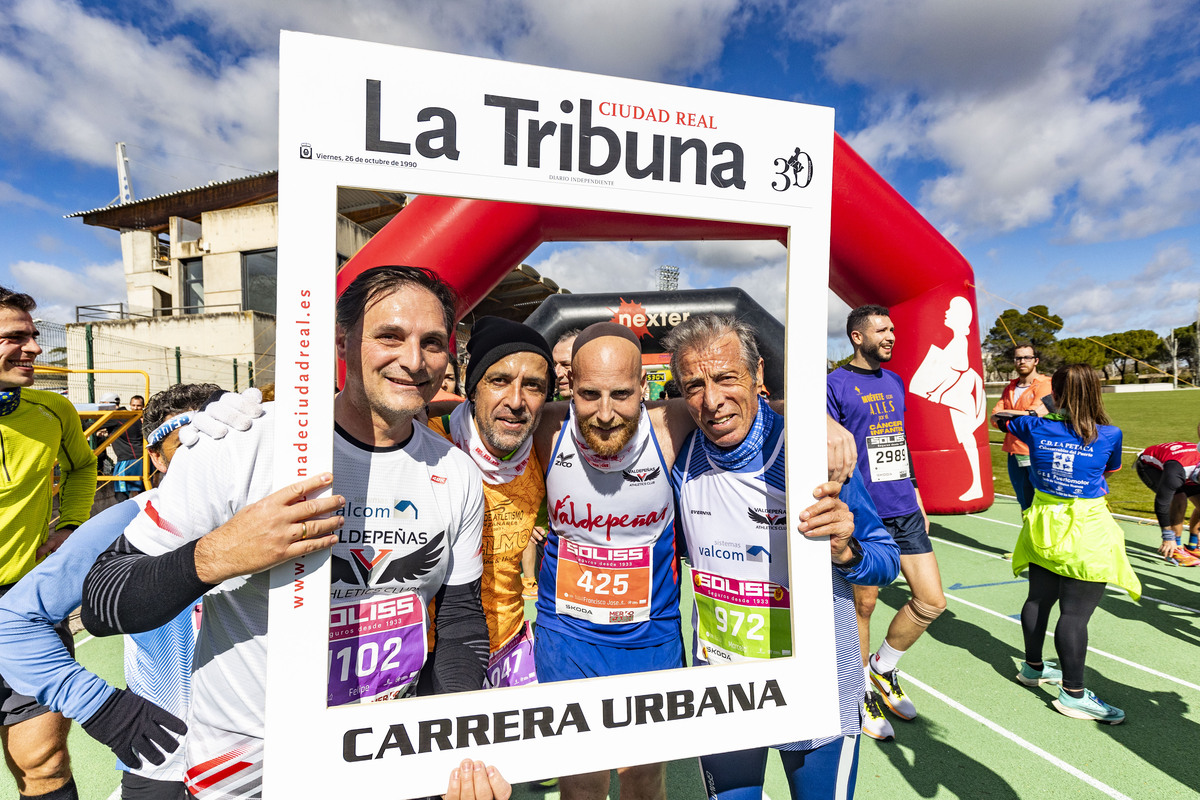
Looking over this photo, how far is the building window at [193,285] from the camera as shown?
477 inches

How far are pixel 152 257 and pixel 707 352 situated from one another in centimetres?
1921

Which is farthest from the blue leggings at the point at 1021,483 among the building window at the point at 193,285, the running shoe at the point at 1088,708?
the building window at the point at 193,285

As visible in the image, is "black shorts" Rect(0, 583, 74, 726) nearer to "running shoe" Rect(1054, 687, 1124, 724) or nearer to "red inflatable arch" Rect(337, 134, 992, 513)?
"red inflatable arch" Rect(337, 134, 992, 513)

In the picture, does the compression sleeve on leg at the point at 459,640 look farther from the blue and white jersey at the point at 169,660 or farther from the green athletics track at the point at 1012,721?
the green athletics track at the point at 1012,721

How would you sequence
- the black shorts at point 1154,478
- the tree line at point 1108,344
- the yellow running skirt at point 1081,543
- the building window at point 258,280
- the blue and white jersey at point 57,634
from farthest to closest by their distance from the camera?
the tree line at point 1108,344 < the building window at point 258,280 < the black shorts at point 1154,478 < the yellow running skirt at point 1081,543 < the blue and white jersey at point 57,634

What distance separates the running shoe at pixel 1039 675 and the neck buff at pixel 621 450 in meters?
3.71

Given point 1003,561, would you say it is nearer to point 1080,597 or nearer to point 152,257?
point 1080,597

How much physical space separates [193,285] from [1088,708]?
54.6 feet

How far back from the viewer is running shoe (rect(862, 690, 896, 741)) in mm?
3107

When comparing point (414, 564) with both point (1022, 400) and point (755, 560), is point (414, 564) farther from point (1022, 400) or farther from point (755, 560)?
point (1022, 400)

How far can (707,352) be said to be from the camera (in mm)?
1728

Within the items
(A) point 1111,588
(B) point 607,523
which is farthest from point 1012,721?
(A) point 1111,588

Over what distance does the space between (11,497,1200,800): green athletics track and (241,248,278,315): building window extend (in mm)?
4162

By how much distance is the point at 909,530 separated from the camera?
10.9ft
